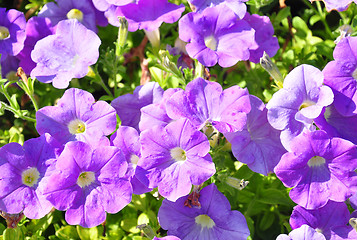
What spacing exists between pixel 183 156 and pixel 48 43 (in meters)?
0.70

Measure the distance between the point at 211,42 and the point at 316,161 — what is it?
593mm

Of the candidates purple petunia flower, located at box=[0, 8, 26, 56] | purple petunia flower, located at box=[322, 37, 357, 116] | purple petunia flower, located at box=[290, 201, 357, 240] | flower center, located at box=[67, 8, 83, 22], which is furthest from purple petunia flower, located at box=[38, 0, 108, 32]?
purple petunia flower, located at box=[290, 201, 357, 240]

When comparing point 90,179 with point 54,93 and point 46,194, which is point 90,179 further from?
point 54,93

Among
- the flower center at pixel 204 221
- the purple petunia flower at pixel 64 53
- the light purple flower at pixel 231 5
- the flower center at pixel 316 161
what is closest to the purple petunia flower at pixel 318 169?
the flower center at pixel 316 161

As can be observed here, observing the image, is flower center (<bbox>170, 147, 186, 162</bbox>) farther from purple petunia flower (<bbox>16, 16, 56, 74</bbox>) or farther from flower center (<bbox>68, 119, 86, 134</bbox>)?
purple petunia flower (<bbox>16, 16, 56, 74</bbox>)

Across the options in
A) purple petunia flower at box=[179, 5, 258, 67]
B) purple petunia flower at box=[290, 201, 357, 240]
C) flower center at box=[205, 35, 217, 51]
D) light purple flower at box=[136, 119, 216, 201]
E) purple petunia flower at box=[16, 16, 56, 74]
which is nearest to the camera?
light purple flower at box=[136, 119, 216, 201]

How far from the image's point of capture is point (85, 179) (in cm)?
150

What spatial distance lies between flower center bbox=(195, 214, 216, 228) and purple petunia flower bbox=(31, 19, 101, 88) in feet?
2.21

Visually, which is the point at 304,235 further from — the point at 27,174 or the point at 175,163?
the point at 27,174

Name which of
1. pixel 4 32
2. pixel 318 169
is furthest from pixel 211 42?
pixel 4 32

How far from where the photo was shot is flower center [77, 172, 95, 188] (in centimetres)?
148

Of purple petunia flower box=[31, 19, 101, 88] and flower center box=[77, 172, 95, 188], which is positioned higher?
purple petunia flower box=[31, 19, 101, 88]

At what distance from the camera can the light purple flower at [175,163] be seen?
140 centimetres

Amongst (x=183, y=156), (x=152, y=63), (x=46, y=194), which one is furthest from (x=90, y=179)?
(x=152, y=63)
